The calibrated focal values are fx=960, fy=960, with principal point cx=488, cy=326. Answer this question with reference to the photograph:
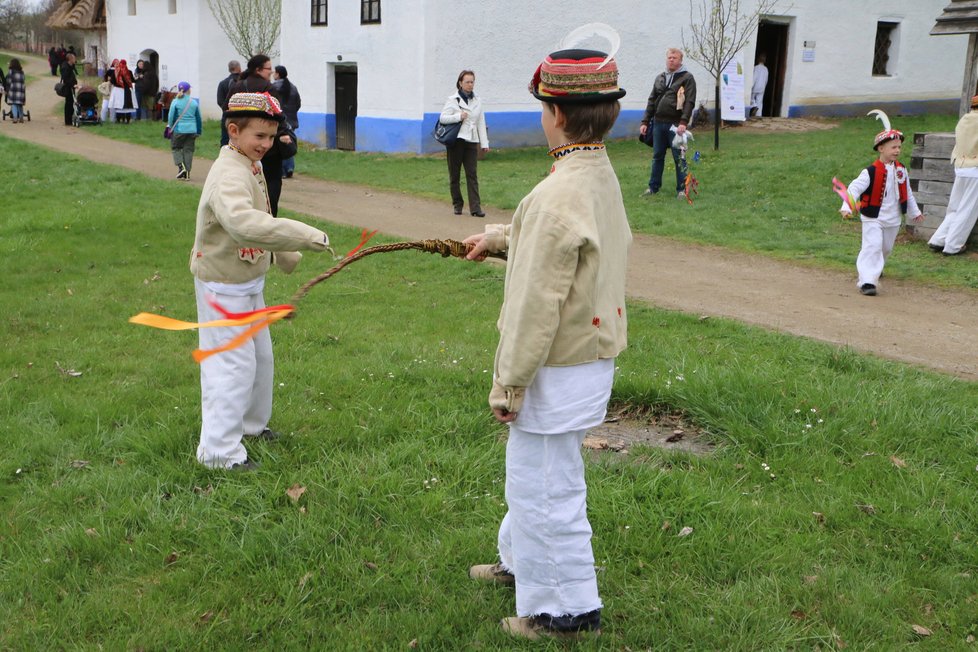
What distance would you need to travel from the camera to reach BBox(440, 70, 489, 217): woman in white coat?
501 inches

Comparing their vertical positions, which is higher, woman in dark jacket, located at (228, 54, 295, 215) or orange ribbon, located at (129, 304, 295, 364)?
woman in dark jacket, located at (228, 54, 295, 215)

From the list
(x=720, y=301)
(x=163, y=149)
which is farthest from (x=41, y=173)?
(x=720, y=301)

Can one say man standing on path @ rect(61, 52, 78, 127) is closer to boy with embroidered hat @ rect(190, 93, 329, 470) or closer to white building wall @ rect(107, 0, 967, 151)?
white building wall @ rect(107, 0, 967, 151)

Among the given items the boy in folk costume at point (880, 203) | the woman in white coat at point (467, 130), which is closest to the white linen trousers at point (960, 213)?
the boy in folk costume at point (880, 203)

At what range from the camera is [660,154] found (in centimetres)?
1430

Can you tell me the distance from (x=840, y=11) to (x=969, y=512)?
24.6 m

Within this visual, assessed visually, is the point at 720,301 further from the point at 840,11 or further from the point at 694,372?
the point at 840,11

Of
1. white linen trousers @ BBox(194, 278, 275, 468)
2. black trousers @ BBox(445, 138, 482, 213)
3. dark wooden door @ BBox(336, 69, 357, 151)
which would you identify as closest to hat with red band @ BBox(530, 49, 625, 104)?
white linen trousers @ BBox(194, 278, 275, 468)

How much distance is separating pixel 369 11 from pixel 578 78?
2046 cm

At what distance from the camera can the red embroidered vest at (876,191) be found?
8688 millimetres

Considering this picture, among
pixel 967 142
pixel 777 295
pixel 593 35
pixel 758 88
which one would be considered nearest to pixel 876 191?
pixel 777 295

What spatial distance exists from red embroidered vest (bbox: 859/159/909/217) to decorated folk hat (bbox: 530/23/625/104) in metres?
6.36

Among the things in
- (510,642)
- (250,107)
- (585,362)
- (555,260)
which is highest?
(250,107)

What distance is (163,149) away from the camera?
21766 mm
